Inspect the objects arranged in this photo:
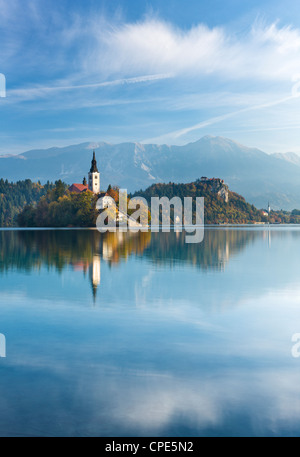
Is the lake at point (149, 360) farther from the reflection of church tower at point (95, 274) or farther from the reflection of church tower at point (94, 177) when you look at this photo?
the reflection of church tower at point (94, 177)

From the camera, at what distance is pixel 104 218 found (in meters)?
129

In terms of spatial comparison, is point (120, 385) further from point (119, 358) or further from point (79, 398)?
point (119, 358)

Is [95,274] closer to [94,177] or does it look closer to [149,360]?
[149,360]

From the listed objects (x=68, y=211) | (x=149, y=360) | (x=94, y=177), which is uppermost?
(x=94, y=177)

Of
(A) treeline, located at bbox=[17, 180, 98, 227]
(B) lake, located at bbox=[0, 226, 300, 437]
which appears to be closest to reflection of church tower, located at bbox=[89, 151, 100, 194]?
(A) treeline, located at bbox=[17, 180, 98, 227]

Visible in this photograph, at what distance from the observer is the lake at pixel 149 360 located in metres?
6.14

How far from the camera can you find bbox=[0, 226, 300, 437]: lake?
6.14 m

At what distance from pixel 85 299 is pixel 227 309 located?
536cm

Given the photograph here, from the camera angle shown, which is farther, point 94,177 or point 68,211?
point 94,177

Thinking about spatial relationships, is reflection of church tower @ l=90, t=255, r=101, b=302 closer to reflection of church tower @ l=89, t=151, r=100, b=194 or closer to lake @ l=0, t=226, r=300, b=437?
lake @ l=0, t=226, r=300, b=437

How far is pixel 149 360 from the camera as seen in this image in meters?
8.88

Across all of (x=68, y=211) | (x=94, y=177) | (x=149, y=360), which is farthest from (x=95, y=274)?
(x=94, y=177)

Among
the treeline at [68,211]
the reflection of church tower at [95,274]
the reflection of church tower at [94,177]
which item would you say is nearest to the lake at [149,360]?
the reflection of church tower at [95,274]
